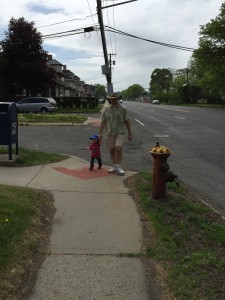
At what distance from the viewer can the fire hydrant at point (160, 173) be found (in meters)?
6.19

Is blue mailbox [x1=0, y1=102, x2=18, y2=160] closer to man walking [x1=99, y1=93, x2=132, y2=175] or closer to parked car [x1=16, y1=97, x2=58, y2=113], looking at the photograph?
man walking [x1=99, y1=93, x2=132, y2=175]

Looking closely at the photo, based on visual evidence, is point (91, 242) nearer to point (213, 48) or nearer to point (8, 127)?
point (8, 127)

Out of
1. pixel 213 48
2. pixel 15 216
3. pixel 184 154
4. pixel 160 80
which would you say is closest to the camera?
pixel 15 216

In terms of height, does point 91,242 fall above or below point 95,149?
below

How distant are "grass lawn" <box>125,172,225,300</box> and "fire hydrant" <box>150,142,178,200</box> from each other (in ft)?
0.45

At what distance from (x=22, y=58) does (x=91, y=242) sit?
35.2 meters

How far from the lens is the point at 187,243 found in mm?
4730

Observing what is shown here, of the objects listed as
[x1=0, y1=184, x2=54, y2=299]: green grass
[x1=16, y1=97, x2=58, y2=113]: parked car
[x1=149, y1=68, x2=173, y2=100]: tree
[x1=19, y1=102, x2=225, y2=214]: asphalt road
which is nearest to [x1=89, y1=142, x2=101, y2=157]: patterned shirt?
[x1=19, y1=102, x2=225, y2=214]: asphalt road

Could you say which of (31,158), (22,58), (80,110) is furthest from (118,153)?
(22,58)

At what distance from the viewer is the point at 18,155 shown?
31.2ft

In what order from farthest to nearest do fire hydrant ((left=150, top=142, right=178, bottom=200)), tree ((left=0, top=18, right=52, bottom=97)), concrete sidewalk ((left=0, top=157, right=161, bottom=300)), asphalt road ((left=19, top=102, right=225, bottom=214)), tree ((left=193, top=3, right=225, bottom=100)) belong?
tree ((left=193, top=3, right=225, bottom=100)), tree ((left=0, top=18, right=52, bottom=97)), asphalt road ((left=19, top=102, right=225, bottom=214)), fire hydrant ((left=150, top=142, right=178, bottom=200)), concrete sidewalk ((left=0, top=157, right=161, bottom=300))

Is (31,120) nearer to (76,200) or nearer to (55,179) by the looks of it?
(55,179)

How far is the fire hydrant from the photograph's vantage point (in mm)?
6188

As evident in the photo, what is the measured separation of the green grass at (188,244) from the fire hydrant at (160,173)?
5.7 inches
